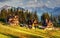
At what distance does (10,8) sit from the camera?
2.32 m

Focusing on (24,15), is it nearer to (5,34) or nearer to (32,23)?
(32,23)

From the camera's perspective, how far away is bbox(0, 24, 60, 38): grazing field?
→ 2264 mm

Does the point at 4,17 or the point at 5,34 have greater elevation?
the point at 4,17

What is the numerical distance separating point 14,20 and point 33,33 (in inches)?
13.1

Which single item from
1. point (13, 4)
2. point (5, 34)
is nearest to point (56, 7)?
point (13, 4)

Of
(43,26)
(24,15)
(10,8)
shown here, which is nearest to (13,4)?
(10,8)

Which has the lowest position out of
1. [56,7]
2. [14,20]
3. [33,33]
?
[33,33]

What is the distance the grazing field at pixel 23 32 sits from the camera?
7.43 feet

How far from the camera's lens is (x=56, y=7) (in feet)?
7.73

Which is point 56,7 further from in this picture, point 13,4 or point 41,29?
point 13,4

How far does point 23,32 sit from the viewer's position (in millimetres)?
2281

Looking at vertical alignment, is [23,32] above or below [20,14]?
below

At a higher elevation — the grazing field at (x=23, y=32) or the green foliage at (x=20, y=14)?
the green foliage at (x=20, y=14)

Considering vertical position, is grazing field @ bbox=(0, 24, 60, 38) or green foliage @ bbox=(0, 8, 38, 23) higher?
green foliage @ bbox=(0, 8, 38, 23)
